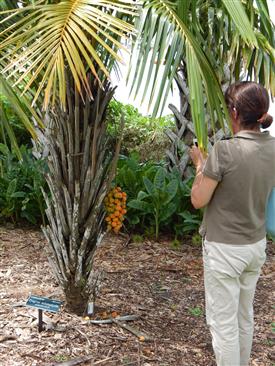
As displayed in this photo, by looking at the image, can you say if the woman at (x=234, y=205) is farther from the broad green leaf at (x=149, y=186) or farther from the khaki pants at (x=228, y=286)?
the broad green leaf at (x=149, y=186)

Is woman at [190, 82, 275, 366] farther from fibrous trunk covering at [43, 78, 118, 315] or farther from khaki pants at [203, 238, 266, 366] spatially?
fibrous trunk covering at [43, 78, 118, 315]

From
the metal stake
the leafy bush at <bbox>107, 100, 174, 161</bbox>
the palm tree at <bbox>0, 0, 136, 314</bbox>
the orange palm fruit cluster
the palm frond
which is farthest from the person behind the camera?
the leafy bush at <bbox>107, 100, 174, 161</bbox>

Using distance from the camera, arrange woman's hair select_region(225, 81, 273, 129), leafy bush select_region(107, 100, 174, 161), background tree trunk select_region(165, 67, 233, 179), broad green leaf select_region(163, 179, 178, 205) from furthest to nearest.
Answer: leafy bush select_region(107, 100, 174, 161) < background tree trunk select_region(165, 67, 233, 179) < broad green leaf select_region(163, 179, 178, 205) < woman's hair select_region(225, 81, 273, 129)

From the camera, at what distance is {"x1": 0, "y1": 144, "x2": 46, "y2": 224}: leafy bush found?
3807mm

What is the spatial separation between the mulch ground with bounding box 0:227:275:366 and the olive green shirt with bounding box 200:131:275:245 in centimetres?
80

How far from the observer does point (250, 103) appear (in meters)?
1.74

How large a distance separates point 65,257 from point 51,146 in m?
0.52

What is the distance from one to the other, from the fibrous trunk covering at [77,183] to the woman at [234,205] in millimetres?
601

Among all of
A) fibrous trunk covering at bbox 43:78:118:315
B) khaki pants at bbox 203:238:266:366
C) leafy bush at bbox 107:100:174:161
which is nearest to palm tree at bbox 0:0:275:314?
fibrous trunk covering at bbox 43:78:118:315

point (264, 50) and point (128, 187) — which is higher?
point (264, 50)

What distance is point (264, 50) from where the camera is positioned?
7.11 feet

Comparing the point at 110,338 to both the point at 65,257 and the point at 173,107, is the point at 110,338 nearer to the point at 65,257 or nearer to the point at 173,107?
the point at 65,257

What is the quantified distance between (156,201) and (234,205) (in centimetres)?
193

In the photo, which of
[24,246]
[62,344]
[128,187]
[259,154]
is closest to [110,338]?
[62,344]
